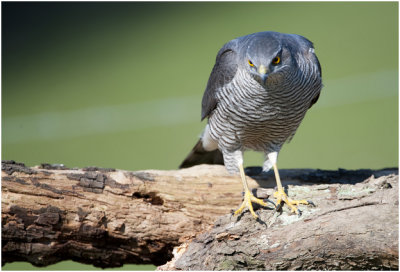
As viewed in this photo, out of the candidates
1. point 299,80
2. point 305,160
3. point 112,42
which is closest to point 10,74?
point 112,42

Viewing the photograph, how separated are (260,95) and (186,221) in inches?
42.4

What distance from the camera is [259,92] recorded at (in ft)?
12.0

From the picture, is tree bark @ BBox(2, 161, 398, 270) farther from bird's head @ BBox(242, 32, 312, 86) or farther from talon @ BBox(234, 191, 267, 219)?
bird's head @ BBox(242, 32, 312, 86)

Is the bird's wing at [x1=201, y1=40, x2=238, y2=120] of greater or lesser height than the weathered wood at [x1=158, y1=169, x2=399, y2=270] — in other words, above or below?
above

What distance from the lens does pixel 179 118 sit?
9422 mm

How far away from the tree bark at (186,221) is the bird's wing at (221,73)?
553 mm

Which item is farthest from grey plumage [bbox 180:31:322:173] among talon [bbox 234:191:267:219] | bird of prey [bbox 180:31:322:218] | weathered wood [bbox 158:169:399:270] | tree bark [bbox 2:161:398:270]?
weathered wood [bbox 158:169:399:270]

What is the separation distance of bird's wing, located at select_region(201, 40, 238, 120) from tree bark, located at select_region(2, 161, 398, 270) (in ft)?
1.81

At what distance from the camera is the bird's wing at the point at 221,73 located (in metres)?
3.88

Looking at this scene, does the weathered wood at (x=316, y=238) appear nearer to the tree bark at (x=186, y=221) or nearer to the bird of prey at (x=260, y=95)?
the tree bark at (x=186, y=221)

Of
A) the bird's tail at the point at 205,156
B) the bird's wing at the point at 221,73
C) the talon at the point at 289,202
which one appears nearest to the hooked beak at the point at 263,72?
Result: the bird's wing at the point at 221,73

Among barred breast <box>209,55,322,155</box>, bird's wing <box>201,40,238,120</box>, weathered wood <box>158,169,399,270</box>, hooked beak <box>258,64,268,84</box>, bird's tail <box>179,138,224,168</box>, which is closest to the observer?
weathered wood <box>158,169,399,270</box>

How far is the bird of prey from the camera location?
11.4 ft

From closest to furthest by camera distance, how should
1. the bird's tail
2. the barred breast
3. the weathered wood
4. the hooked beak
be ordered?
the weathered wood < the hooked beak < the barred breast < the bird's tail
